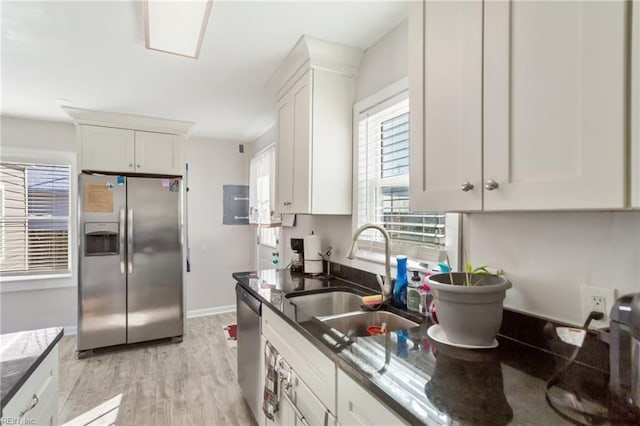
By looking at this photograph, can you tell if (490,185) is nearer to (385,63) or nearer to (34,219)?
(385,63)

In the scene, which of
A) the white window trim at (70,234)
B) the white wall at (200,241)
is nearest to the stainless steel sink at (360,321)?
the white wall at (200,241)

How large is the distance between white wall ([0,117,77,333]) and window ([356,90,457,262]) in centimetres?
358

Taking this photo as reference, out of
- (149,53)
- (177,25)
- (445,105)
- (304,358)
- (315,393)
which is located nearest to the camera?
(445,105)

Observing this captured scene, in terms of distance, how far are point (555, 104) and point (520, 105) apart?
3.5 inches

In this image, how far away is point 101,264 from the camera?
322cm

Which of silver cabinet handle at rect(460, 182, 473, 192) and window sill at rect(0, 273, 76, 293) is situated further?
window sill at rect(0, 273, 76, 293)

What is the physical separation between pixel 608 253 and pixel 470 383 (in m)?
0.55

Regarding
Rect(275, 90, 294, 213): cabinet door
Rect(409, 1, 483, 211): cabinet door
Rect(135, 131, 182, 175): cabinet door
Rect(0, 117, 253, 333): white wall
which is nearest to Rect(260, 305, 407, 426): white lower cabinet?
Rect(409, 1, 483, 211): cabinet door

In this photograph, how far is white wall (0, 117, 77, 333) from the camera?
3.50 meters

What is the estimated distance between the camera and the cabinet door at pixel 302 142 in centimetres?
206

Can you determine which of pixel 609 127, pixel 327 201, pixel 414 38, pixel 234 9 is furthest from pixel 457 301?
pixel 234 9

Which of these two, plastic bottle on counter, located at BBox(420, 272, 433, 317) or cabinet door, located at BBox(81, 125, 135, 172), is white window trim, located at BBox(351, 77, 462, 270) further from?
cabinet door, located at BBox(81, 125, 135, 172)

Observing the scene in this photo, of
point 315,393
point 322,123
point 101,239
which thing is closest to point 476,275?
point 315,393

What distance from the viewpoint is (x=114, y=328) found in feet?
10.8
